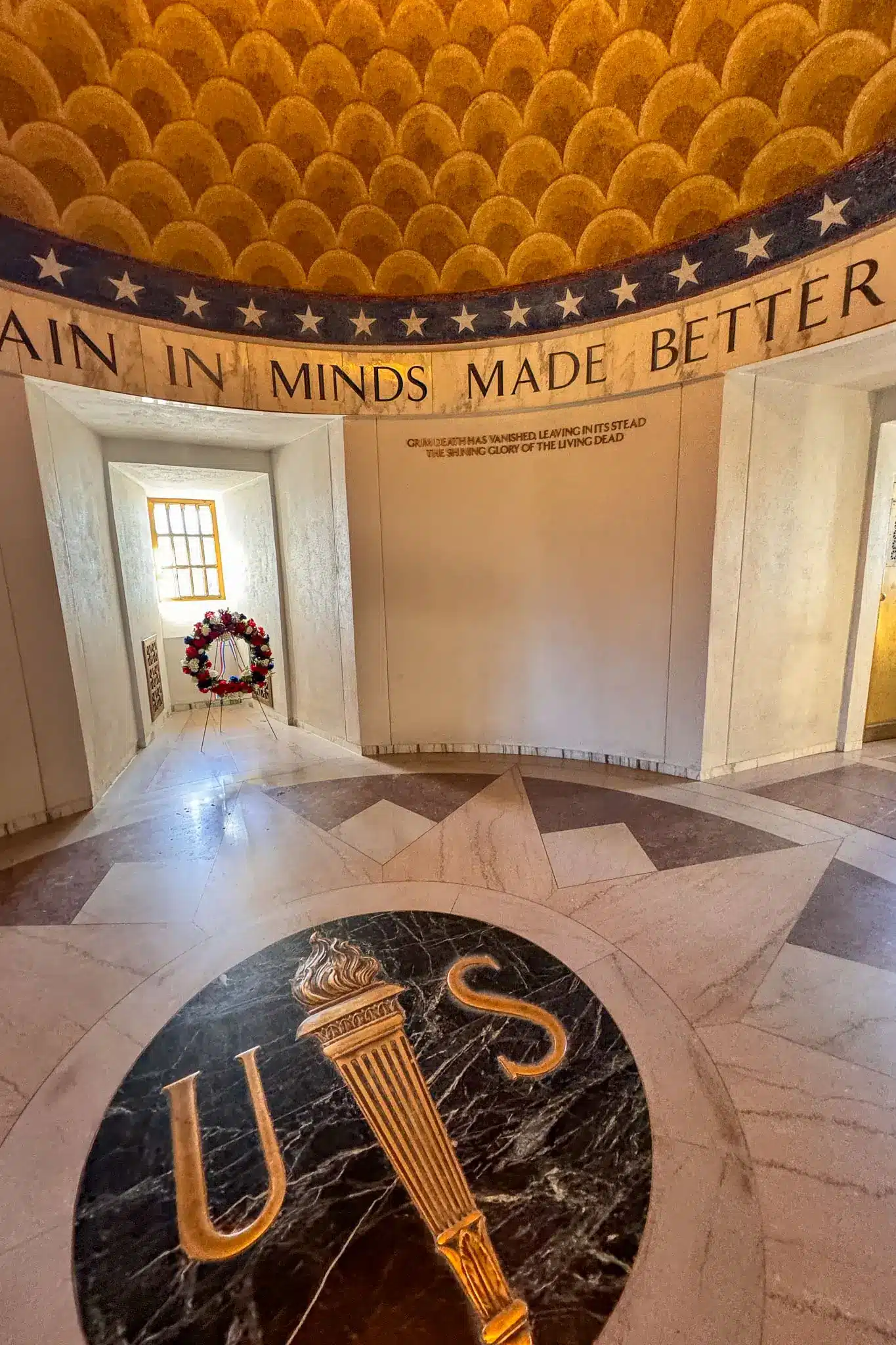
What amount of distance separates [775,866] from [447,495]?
3718 mm

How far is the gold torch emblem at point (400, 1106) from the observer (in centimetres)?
146

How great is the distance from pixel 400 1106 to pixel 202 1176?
623 mm

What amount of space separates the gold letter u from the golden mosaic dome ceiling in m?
5.09

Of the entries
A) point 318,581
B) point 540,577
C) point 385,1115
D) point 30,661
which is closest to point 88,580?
point 30,661

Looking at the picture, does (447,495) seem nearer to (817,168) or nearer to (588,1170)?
(817,168)

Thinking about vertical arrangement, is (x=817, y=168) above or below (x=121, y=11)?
below

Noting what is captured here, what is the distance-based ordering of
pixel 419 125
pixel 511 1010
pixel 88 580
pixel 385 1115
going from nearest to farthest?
pixel 385 1115 < pixel 511 1010 < pixel 419 125 < pixel 88 580

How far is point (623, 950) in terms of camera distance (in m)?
2.68

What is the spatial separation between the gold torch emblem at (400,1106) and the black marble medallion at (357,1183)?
0.03 metres

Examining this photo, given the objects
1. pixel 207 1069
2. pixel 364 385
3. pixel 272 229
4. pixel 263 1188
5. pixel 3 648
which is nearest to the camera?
pixel 263 1188

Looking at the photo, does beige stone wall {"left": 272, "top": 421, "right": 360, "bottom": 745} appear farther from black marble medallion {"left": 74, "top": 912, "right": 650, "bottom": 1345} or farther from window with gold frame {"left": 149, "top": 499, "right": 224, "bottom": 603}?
black marble medallion {"left": 74, "top": 912, "right": 650, "bottom": 1345}

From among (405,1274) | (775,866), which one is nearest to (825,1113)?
(405,1274)

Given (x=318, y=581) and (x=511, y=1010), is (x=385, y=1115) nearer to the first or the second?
(x=511, y=1010)

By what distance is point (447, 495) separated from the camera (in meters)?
5.12
